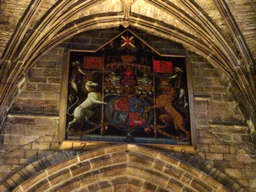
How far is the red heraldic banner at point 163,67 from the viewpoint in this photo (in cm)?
1208

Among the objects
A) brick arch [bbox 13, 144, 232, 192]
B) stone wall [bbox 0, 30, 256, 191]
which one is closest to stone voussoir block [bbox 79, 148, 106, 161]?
brick arch [bbox 13, 144, 232, 192]

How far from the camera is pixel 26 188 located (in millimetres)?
10195

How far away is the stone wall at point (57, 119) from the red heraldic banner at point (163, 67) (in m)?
Answer: 0.31

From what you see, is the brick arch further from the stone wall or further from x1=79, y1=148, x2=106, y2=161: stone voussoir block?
the stone wall

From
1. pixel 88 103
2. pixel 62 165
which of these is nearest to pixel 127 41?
pixel 88 103

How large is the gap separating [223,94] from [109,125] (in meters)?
2.53

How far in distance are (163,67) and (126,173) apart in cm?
249

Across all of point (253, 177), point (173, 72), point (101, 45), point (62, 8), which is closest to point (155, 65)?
point (173, 72)

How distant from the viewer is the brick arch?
417 inches

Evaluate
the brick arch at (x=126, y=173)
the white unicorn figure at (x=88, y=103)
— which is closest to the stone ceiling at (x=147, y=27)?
the white unicorn figure at (x=88, y=103)

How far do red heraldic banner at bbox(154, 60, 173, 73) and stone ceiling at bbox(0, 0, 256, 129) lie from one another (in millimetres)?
614

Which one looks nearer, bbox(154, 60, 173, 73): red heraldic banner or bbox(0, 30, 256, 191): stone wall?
bbox(0, 30, 256, 191): stone wall

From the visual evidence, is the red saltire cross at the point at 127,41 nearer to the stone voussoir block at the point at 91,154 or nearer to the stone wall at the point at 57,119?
the stone wall at the point at 57,119

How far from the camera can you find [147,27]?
12.4 metres
